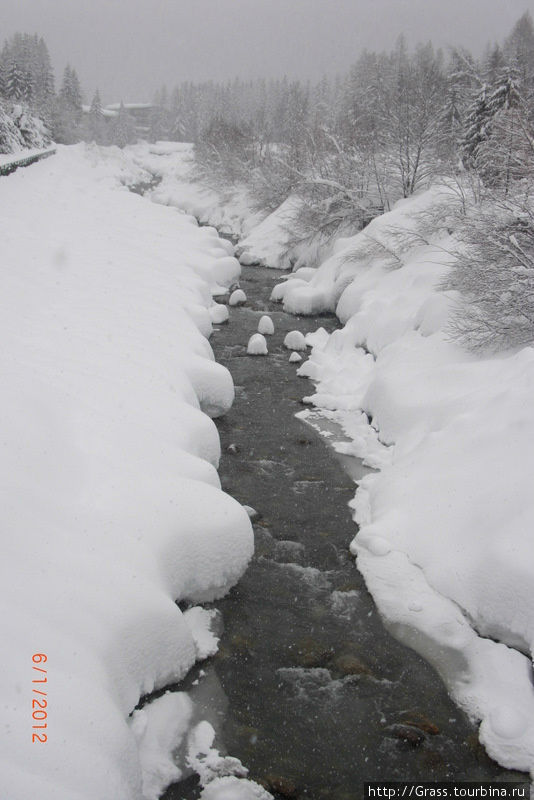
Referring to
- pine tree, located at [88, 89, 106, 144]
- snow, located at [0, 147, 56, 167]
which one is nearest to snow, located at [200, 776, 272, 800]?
snow, located at [0, 147, 56, 167]

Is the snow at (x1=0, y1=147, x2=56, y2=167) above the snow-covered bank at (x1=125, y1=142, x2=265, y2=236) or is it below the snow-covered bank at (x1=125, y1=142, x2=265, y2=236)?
above

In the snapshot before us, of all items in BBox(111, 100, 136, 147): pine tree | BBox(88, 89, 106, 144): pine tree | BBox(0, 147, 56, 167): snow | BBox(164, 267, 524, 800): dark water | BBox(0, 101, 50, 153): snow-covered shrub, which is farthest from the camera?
BBox(111, 100, 136, 147): pine tree

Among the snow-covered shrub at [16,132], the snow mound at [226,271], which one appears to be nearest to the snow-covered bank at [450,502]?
the snow mound at [226,271]

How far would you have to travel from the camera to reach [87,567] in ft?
18.5

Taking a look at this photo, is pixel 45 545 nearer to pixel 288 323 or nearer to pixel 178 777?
pixel 178 777

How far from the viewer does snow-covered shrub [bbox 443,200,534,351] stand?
10.7m

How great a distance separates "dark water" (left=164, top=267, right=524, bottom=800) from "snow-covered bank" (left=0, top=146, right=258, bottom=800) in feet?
1.76

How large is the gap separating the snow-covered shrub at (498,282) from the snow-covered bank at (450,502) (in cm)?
48

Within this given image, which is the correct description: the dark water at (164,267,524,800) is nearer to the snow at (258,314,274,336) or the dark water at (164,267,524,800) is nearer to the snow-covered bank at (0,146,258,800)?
the snow-covered bank at (0,146,258,800)

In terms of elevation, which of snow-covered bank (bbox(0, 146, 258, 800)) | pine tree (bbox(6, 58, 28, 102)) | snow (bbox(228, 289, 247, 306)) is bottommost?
snow (bbox(228, 289, 247, 306))

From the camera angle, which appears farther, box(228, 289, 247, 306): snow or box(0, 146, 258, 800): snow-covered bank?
box(228, 289, 247, 306): snow

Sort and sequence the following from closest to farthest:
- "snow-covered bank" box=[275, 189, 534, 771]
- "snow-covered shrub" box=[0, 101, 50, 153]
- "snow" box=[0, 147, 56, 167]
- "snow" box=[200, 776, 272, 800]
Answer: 1. "snow" box=[200, 776, 272, 800]
2. "snow-covered bank" box=[275, 189, 534, 771]
3. "snow" box=[0, 147, 56, 167]
4. "snow-covered shrub" box=[0, 101, 50, 153]

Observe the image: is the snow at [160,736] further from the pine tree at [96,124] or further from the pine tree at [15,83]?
the pine tree at [96,124]

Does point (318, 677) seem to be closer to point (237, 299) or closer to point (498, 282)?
point (498, 282)
